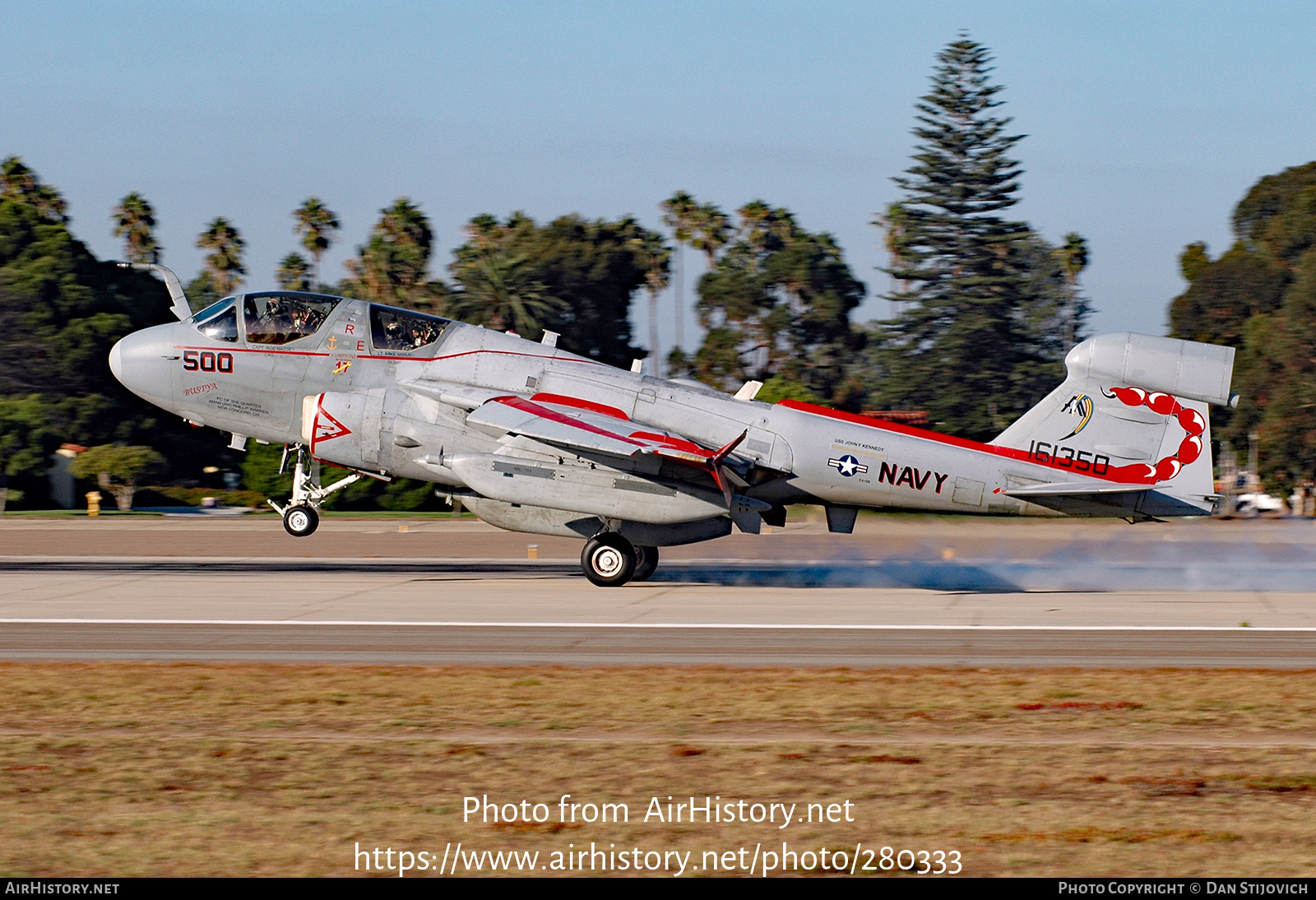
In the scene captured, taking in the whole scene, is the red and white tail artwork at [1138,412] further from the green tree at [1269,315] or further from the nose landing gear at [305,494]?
the green tree at [1269,315]

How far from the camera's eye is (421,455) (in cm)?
2002

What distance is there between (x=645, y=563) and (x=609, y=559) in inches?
45.3

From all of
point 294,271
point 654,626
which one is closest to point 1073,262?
point 294,271

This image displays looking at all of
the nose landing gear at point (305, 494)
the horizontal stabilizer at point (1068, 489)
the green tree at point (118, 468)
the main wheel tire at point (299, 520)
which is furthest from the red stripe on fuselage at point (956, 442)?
the green tree at point (118, 468)

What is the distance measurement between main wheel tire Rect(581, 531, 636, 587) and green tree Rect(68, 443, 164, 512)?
33823mm

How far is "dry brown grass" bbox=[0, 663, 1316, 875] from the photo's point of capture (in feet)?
24.8

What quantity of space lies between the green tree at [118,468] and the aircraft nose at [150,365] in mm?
29571

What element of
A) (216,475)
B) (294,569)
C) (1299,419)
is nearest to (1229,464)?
(1299,419)

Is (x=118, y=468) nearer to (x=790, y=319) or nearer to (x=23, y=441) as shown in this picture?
(x=23, y=441)

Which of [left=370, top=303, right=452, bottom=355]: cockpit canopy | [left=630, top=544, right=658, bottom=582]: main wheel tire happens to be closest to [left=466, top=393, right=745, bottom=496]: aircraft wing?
[left=370, top=303, right=452, bottom=355]: cockpit canopy

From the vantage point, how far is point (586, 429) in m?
18.9

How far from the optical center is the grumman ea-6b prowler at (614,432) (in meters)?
18.9

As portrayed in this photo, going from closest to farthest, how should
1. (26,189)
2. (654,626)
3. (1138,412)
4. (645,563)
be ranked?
(654,626) < (1138,412) < (645,563) < (26,189)

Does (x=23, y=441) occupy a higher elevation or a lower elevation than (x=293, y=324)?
lower
